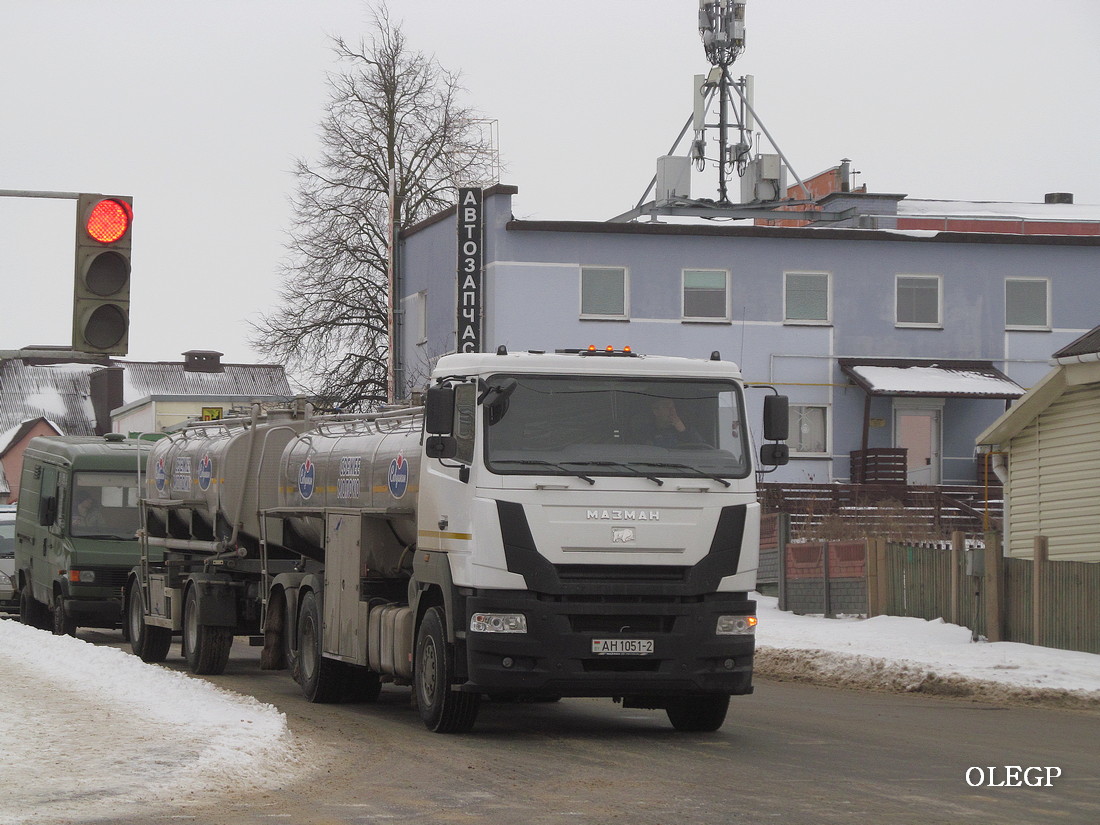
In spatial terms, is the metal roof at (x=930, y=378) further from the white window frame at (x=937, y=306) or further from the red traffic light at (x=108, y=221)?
the red traffic light at (x=108, y=221)

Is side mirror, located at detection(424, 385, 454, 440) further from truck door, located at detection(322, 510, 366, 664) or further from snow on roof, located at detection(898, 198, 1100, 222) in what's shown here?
snow on roof, located at detection(898, 198, 1100, 222)

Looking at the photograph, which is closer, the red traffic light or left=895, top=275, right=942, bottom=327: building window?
the red traffic light

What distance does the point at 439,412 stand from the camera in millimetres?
12766

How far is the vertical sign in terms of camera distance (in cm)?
3969

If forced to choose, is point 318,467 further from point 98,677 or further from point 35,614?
point 35,614

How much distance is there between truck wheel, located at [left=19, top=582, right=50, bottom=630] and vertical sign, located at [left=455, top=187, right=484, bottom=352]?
14.9 m

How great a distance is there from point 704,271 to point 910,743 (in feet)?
96.4

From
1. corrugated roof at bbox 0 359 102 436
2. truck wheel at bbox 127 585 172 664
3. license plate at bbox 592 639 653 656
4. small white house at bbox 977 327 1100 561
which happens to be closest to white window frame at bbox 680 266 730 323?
small white house at bbox 977 327 1100 561

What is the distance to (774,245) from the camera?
138 feet

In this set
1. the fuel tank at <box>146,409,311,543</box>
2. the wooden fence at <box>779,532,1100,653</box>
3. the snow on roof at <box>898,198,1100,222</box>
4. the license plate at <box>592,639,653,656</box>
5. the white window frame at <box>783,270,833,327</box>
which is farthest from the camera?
the snow on roof at <box>898,198,1100,222</box>

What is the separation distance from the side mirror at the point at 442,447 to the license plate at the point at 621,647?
1.83m

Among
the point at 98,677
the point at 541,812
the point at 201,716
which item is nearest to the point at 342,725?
the point at 201,716

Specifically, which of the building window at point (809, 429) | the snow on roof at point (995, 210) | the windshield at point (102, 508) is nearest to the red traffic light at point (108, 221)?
the windshield at point (102, 508)

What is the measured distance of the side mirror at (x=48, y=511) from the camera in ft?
79.7
